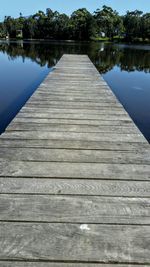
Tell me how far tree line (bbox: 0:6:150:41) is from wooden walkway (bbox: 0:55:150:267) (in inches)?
2132

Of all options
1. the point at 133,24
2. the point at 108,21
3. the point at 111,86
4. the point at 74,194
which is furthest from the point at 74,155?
the point at 133,24

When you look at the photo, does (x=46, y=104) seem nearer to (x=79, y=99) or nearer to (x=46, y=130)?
(x=79, y=99)

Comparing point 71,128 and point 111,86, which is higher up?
point 71,128

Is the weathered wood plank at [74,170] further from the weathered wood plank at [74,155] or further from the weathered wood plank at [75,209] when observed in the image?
Result: the weathered wood plank at [75,209]

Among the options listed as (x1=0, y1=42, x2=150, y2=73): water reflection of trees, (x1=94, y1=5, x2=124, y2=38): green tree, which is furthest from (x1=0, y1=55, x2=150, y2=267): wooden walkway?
(x1=94, y1=5, x2=124, y2=38): green tree

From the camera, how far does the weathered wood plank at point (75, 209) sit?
1447 mm

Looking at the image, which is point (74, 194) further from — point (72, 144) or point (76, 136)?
point (76, 136)

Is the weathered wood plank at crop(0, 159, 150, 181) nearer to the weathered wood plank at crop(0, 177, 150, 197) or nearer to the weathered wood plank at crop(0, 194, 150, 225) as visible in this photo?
the weathered wood plank at crop(0, 177, 150, 197)

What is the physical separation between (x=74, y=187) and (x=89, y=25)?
55.5 metres

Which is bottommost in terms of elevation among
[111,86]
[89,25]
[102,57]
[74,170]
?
[111,86]

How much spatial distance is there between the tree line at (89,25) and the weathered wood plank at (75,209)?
5516 centimetres

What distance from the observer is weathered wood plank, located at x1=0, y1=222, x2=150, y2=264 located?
122 centimetres

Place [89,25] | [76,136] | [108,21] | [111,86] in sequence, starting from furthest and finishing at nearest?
[108,21] < [89,25] < [111,86] < [76,136]

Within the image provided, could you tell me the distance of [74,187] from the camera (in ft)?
5.71
